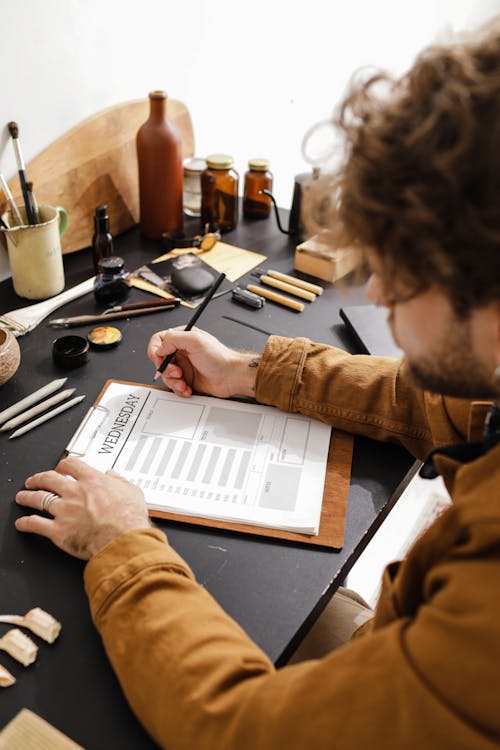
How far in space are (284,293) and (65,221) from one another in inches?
19.4

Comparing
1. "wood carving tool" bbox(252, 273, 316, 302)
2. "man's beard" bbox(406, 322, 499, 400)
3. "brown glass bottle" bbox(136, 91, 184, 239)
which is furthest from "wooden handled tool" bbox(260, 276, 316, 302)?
"man's beard" bbox(406, 322, 499, 400)

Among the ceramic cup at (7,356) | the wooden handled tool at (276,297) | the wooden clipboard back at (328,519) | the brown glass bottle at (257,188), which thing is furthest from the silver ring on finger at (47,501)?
the brown glass bottle at (257,188)

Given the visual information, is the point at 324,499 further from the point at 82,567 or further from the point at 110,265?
the point at 110,265

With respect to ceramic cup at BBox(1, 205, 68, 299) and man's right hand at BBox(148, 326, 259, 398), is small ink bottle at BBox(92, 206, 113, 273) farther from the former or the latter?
man's right hand at BBox(148, 326, 259, 398)

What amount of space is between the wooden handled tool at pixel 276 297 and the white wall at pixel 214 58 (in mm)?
542

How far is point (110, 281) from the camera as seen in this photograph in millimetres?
1233

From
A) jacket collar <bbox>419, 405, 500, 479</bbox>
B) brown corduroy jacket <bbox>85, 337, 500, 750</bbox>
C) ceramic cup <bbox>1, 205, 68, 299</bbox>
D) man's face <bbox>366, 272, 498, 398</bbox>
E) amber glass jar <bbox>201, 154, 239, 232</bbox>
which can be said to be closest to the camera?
brown corduroy jacket <bbox>85, 337, 500, 750</bbox>

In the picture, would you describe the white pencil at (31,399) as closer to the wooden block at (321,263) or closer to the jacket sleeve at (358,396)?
the jacket sleeve at (358,396)

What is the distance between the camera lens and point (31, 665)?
0.65 meters

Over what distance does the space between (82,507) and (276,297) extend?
689 millimetres

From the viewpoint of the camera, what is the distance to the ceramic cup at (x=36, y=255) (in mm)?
1172

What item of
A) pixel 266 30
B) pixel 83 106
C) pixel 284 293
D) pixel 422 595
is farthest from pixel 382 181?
pixel 266 30

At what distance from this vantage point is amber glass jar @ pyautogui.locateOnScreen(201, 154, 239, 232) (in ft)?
4.87

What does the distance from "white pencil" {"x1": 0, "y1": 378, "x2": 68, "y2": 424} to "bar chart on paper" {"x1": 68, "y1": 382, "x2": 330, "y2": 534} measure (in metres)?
0.09
